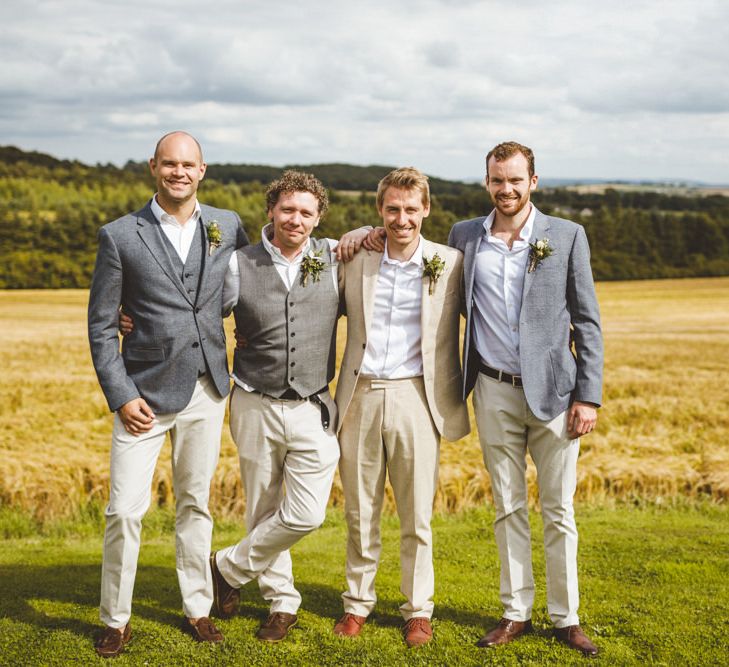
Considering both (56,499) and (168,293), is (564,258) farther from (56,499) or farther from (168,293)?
(56,499)

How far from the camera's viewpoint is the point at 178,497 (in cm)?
593

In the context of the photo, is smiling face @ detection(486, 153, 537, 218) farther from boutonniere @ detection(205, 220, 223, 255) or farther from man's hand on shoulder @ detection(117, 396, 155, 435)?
man's hand on shoulder @ detection(117, 396, 155, 435)

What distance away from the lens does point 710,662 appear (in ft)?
18.2

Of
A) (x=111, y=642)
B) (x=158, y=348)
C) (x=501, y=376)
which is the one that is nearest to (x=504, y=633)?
(x=501, y=376)

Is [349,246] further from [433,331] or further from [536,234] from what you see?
[536,234]

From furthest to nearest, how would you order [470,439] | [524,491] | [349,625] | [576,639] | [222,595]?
[470,439]
[222,595]
[349,625]
[524,491]
[576,639]

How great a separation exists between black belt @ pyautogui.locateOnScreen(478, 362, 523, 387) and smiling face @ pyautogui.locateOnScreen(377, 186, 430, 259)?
1064 millimetres

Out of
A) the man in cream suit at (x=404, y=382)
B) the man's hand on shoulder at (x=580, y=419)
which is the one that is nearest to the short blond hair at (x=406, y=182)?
the man in cream suit at (x=404, y=382)

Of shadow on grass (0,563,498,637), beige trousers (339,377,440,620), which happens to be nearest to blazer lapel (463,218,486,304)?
beige trousers (339,377,440,620)

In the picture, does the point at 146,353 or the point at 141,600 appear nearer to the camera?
the point at 146,353

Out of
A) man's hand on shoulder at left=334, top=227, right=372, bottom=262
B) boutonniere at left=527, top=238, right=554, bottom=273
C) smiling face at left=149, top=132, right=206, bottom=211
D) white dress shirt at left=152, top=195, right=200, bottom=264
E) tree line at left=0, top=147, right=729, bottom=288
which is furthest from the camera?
tree line at left=0, top=147, right=729, bottom=288

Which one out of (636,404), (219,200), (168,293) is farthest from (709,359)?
(219,200)

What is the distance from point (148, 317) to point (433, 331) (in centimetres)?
202

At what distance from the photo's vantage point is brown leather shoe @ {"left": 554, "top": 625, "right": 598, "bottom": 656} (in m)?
5.64
